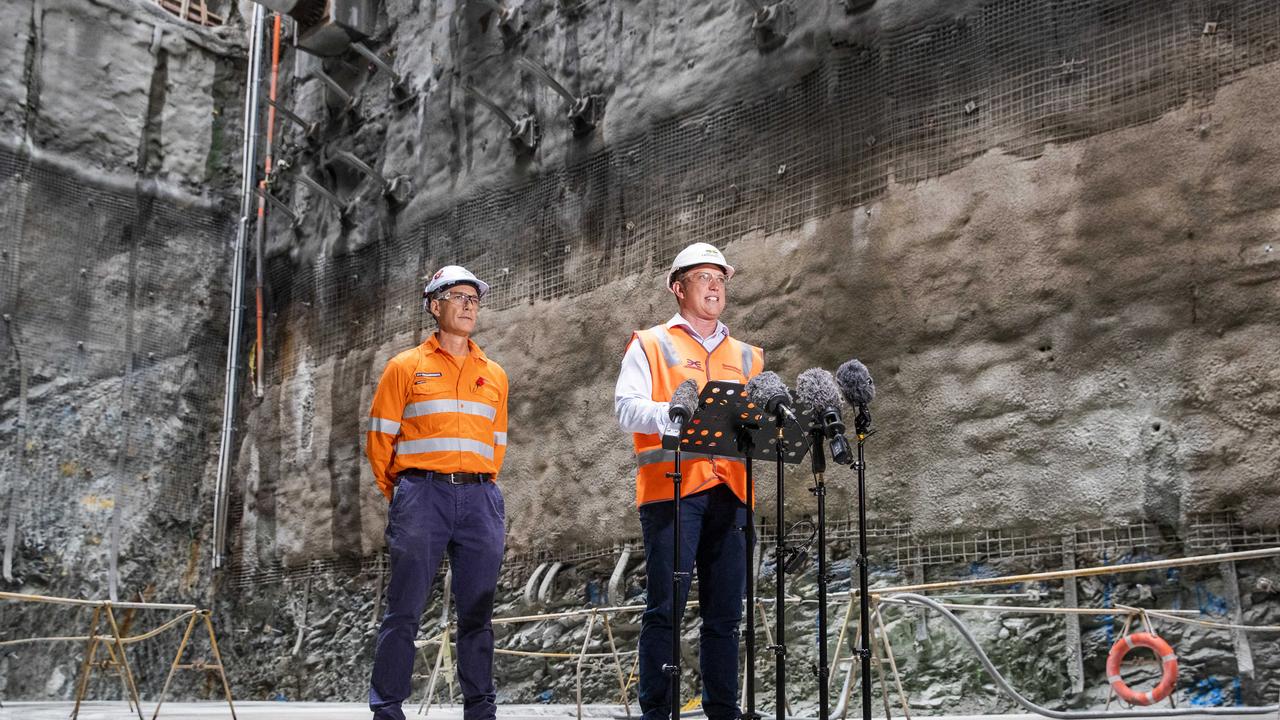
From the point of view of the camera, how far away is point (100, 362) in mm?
10805

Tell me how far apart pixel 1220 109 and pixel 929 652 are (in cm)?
289

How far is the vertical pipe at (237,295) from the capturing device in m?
11.2

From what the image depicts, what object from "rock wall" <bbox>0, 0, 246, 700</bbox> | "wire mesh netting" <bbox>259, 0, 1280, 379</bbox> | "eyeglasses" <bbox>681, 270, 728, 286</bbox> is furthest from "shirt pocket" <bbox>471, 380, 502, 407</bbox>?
"rock wall" <bbox>0, 0, 246, 700</bbox>

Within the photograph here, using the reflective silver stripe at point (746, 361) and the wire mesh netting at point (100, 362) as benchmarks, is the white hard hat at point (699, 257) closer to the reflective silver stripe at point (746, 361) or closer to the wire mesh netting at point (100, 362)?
the reflective silver stripe at point (746, 361)

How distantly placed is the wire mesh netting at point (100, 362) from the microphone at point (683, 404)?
8321 mm

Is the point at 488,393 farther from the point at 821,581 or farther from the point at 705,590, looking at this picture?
the point at 821,581

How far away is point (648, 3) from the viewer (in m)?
8.65

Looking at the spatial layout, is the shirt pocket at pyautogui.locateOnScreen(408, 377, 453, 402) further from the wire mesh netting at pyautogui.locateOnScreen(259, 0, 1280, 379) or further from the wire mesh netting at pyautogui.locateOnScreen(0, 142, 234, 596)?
the wire mesh netting at pyautogui.locateOnScreen(0, 142, 234, 596)

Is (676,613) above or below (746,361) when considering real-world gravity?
below

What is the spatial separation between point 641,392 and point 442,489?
0.81m

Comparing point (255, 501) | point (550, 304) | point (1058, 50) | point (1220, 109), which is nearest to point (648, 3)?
point (550, 304)

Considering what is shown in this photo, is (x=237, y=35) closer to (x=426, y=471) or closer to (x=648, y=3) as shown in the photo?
(x=648, y=3)

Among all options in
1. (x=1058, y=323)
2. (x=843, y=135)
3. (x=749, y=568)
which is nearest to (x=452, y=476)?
(x=749, y=568)

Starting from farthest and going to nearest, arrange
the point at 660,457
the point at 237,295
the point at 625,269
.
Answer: the point at 237,295, the point at 625,269, the point at 660,457
